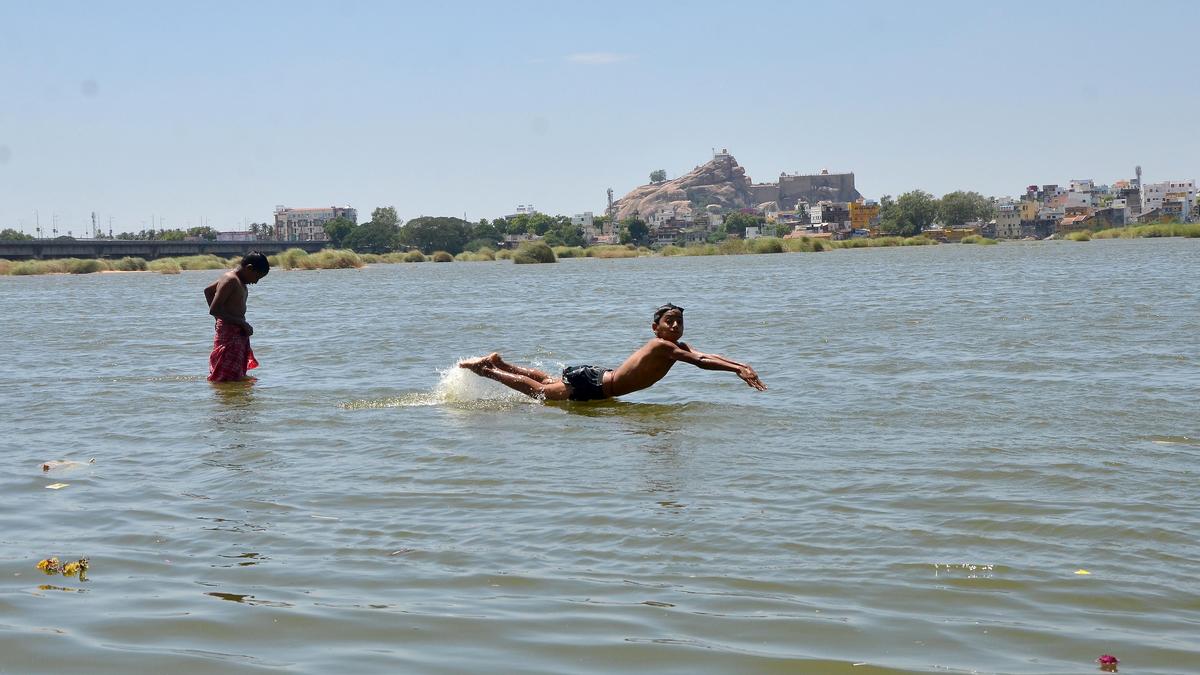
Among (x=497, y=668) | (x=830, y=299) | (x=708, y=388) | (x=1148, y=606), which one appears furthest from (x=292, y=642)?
(x=830, y=299)

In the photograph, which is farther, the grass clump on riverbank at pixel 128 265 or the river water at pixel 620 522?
the grass clump on riverbank at pixel 128 265

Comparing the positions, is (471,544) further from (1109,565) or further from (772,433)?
(772,433)

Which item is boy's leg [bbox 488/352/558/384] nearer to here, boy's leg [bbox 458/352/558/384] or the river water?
boy's leg [bbox 458/352/558/384]

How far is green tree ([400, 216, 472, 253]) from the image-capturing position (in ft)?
609

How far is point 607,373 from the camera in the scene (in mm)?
13523

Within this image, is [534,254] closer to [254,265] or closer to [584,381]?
[254,265]

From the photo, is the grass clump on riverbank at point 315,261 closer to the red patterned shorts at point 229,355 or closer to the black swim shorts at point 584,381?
the red patterned shorts at point 229,355

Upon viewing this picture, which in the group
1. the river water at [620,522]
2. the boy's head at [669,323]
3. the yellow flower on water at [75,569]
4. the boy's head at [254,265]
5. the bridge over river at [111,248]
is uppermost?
Result: the bridge over river at [111,248]

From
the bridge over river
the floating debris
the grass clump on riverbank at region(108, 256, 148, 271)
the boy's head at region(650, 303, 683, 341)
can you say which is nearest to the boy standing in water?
the boy's head at region(650, 303, 683, 341)

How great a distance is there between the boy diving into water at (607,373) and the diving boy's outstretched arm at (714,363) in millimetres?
16

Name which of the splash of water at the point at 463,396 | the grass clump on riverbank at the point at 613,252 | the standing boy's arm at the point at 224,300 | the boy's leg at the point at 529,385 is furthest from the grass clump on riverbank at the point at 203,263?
the boy's leg at the point at 529,385

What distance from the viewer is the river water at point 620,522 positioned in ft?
17.8

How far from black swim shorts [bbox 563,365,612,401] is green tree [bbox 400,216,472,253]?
171 m

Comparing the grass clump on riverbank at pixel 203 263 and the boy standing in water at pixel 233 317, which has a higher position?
the grass clump on riverbank at pixel 203 263
